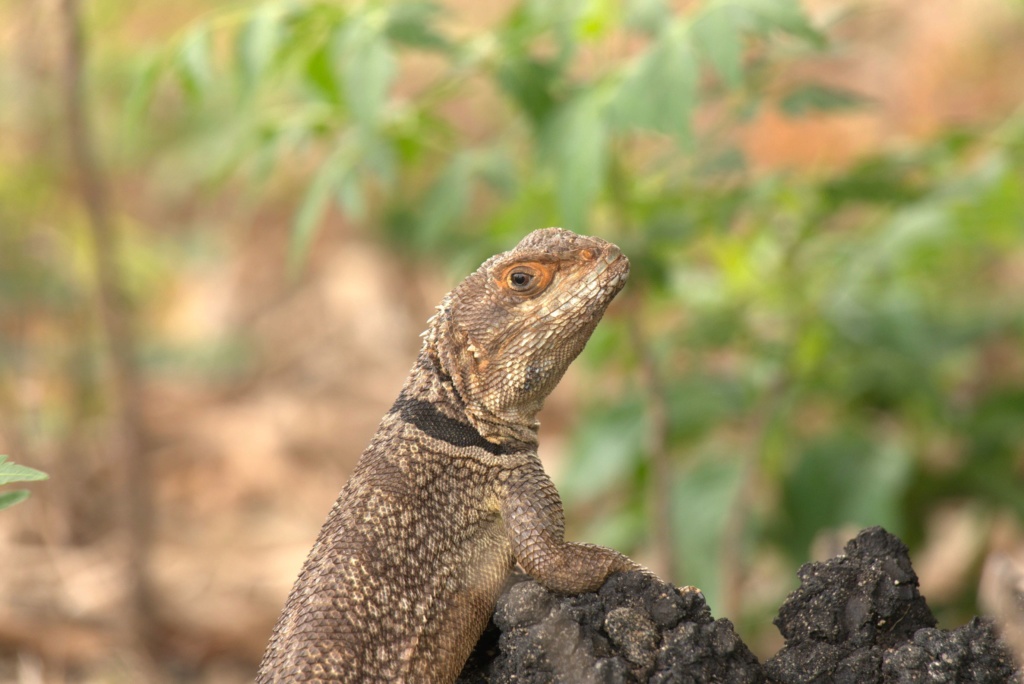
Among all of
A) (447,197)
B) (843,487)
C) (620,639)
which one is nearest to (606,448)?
(843,487)

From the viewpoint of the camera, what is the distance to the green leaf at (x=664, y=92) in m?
4.15

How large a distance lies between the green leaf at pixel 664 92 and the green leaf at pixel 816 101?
0.97 meters

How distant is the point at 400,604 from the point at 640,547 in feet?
13.5

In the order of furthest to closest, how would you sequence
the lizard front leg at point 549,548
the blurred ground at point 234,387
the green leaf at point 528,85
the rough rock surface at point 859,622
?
the blurred ground at point 234,387, the green leaf at point 528,85, the lizard front leg at point 549,548, the rough rock surface at point 859,622

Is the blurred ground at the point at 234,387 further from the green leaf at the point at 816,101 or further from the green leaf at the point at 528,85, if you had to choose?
the green leaf at the point at 528,85

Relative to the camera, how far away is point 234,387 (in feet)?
46.3

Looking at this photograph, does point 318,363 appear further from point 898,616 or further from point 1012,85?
point 898,616

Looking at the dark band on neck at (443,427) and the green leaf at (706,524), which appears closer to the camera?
the dark band on neck at (443,427)

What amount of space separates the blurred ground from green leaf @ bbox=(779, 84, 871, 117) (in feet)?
1.10

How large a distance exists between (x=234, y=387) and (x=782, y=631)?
1140cm

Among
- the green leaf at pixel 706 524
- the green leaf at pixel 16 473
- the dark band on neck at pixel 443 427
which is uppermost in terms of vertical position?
the green leaf at pixel 706 524

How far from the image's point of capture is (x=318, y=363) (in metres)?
14.9

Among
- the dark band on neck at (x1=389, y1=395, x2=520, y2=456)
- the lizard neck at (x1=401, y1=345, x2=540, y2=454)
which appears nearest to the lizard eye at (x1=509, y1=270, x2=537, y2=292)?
→ the lizard neck at (x1=401, y1=345, x2=540, y2=454)

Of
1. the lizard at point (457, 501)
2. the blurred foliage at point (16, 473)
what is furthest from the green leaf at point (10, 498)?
the lizard at point (457, 501)
